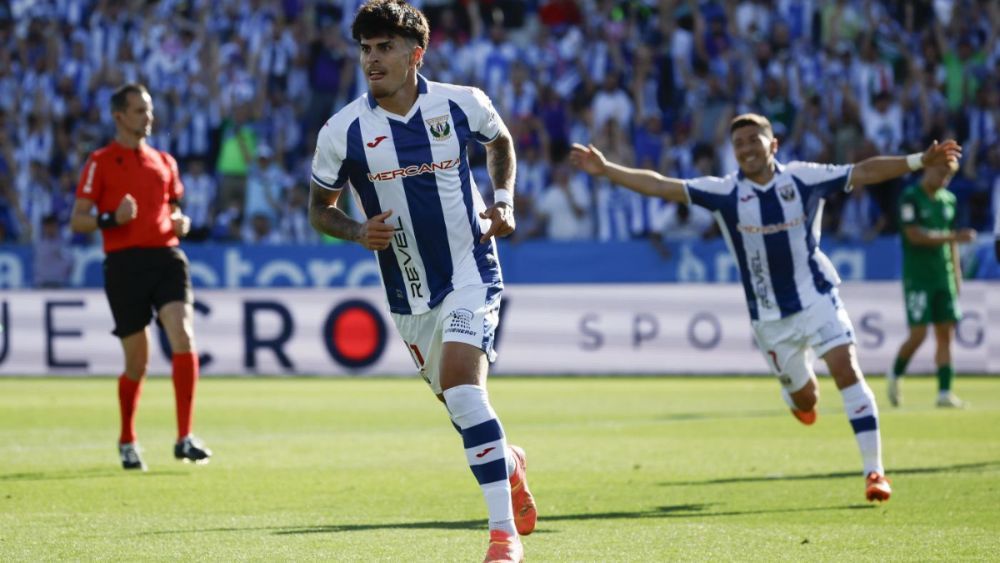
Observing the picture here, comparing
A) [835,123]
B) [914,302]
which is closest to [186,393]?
[914,302]

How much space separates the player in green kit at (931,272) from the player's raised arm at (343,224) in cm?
947

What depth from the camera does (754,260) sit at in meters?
9.84

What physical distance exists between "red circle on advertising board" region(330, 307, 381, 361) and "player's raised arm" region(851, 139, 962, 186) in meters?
12.0

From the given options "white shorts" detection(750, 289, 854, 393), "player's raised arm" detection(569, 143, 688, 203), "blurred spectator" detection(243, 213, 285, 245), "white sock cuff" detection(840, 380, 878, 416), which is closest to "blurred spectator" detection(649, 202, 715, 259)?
"blurred spectator" detection(243, 213, 285, 245)

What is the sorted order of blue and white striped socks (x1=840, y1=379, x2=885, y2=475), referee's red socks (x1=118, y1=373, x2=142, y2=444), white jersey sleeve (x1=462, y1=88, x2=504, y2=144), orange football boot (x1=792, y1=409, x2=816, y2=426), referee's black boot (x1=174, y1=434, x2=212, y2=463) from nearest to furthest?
1. white jersey sleeve (x1=462, y1=88, x2=504, y2=144)
2. blue and white striped socks (x1=840, y1=379, x2=885, y2=475)
3. referee's black boot (x1=174, y1=434, x2=212, y2=463)
4. referee's red socks (x1=118, y1=373, x2=142, y2=444)
5. orange football boot (x1=792, y1=409, x2=816, y2=426)

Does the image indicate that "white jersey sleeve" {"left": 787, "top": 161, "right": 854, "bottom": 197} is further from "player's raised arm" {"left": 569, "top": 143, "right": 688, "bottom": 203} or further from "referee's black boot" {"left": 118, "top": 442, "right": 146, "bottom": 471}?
"referee's black boot" {"left": 118, "top": 442, "right": 146, "bottom": 471}

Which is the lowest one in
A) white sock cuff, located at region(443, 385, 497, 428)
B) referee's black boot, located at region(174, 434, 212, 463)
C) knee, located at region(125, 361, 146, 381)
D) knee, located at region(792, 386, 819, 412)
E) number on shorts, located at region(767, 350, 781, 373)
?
referee's black boot, located at region(174, 434, 212, 463)

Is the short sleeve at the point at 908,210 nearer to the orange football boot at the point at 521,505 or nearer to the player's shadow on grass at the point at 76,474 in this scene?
the player's shadow on grass at the point at 76,474

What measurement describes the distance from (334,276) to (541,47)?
582 centimetres

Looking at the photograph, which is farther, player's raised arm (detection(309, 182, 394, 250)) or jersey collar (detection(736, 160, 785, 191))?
jersey collar (detection(736, 160, 785, 191))

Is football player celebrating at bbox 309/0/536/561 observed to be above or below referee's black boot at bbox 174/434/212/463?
above

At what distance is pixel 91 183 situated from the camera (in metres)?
10.5

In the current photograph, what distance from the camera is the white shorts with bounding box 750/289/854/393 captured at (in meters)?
9.45

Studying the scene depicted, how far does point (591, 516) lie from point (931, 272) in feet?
27.6
